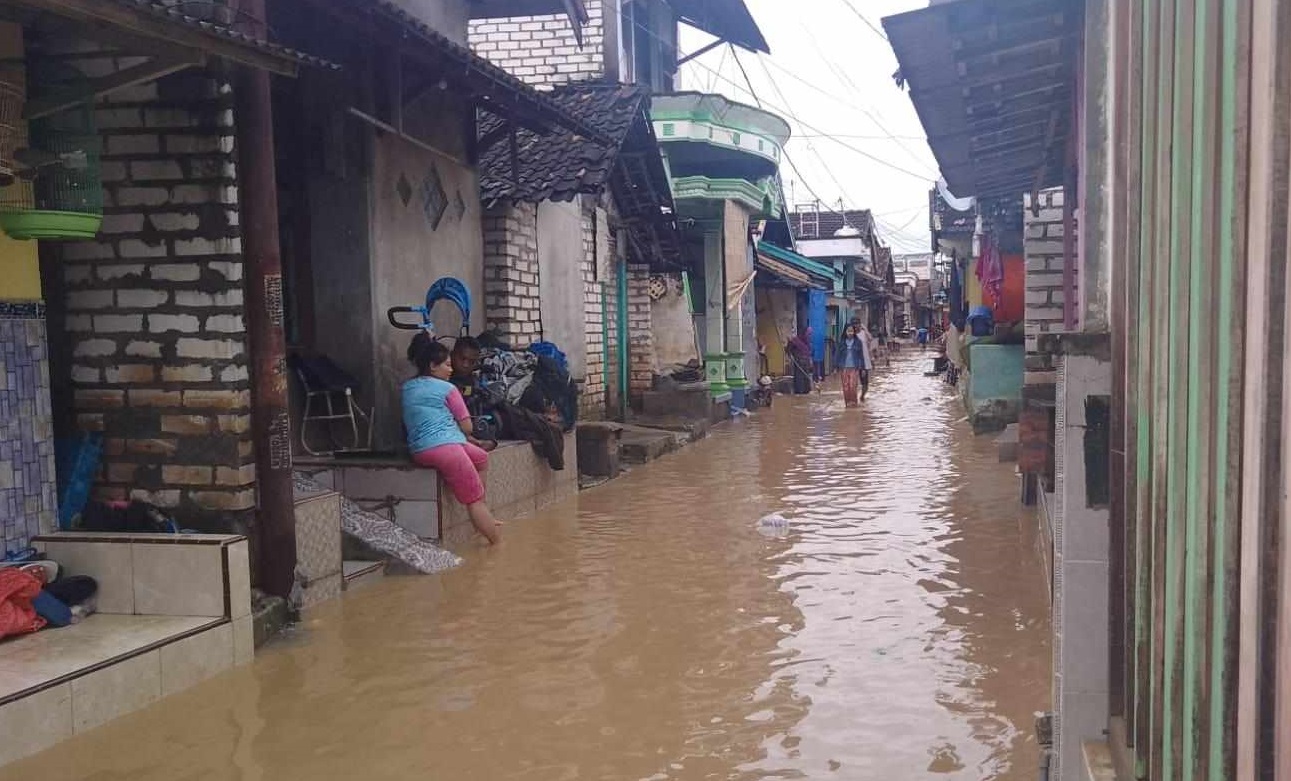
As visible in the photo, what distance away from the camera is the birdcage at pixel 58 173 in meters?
5.07

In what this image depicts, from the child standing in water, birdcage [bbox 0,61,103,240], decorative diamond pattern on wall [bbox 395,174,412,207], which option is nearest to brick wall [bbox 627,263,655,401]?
decorative diamond pattern on wall [bbox 395,174,412,207]

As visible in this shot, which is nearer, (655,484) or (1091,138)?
(1091,138)

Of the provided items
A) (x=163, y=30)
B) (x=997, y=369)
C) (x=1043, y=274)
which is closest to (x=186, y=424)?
(x=163, y=30)

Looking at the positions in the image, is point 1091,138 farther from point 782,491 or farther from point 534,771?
point 782,491

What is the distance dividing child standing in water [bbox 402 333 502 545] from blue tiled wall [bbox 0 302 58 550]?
263cm

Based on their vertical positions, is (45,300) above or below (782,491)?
above

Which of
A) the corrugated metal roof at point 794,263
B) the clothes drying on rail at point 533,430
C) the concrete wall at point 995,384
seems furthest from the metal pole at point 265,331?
the corrugated metal roof at point 794,263

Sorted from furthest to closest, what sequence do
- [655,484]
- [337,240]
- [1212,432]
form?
1. [655,484]
2. [337,240]
3. [1212,432]

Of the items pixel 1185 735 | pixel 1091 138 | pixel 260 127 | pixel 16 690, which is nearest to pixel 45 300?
pixel 260 127

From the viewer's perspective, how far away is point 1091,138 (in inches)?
126

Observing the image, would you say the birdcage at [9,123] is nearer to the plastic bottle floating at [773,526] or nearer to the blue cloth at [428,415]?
the blue cloth at [428,415]

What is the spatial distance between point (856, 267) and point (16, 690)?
37819 millimetres

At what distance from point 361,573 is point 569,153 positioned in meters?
5.39

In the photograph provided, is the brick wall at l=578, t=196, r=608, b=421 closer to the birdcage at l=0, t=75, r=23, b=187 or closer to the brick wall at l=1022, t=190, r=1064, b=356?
the brick wall at l=1022, t=190, r=1064, b=356
